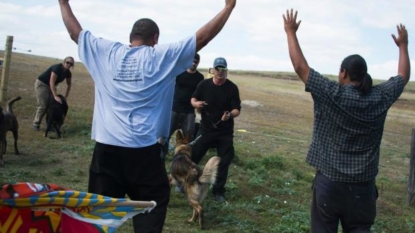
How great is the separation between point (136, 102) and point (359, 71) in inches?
67.5

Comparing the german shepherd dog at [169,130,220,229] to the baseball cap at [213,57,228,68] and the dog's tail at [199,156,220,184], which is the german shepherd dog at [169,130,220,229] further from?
the baseball cap at [213,57,228,68]

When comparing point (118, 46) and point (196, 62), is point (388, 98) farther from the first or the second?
point (196, 62)

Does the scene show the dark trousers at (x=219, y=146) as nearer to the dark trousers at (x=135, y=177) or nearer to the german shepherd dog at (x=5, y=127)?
the german shepherd dog at (x=5, y=127)

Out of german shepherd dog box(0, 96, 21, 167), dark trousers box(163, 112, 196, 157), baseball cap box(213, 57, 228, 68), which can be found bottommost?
german shepherd dog box(0, 96, 21, 167)

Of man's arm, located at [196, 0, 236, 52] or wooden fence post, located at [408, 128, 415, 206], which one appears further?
A: wooden fence post, located at [408, 128, 415, 206]

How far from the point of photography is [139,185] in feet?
11.1

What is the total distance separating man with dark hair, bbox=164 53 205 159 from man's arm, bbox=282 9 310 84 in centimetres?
534

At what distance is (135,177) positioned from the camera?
11.0 ft

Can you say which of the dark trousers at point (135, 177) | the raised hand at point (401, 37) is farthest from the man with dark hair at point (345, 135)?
the dark trousers at point (135, 177)

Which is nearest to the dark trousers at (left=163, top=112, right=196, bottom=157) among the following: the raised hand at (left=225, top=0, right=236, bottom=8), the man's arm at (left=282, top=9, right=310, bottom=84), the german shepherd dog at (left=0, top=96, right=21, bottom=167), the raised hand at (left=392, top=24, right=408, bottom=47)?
the german shepherd dog at (left=0, top=96, right=21, bottom=167)

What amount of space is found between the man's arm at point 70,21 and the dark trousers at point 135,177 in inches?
32.6

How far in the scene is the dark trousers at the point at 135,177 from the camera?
3.30 metres

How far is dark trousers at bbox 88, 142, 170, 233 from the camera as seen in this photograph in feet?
10.8

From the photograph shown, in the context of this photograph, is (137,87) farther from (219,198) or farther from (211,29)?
(219,198)
